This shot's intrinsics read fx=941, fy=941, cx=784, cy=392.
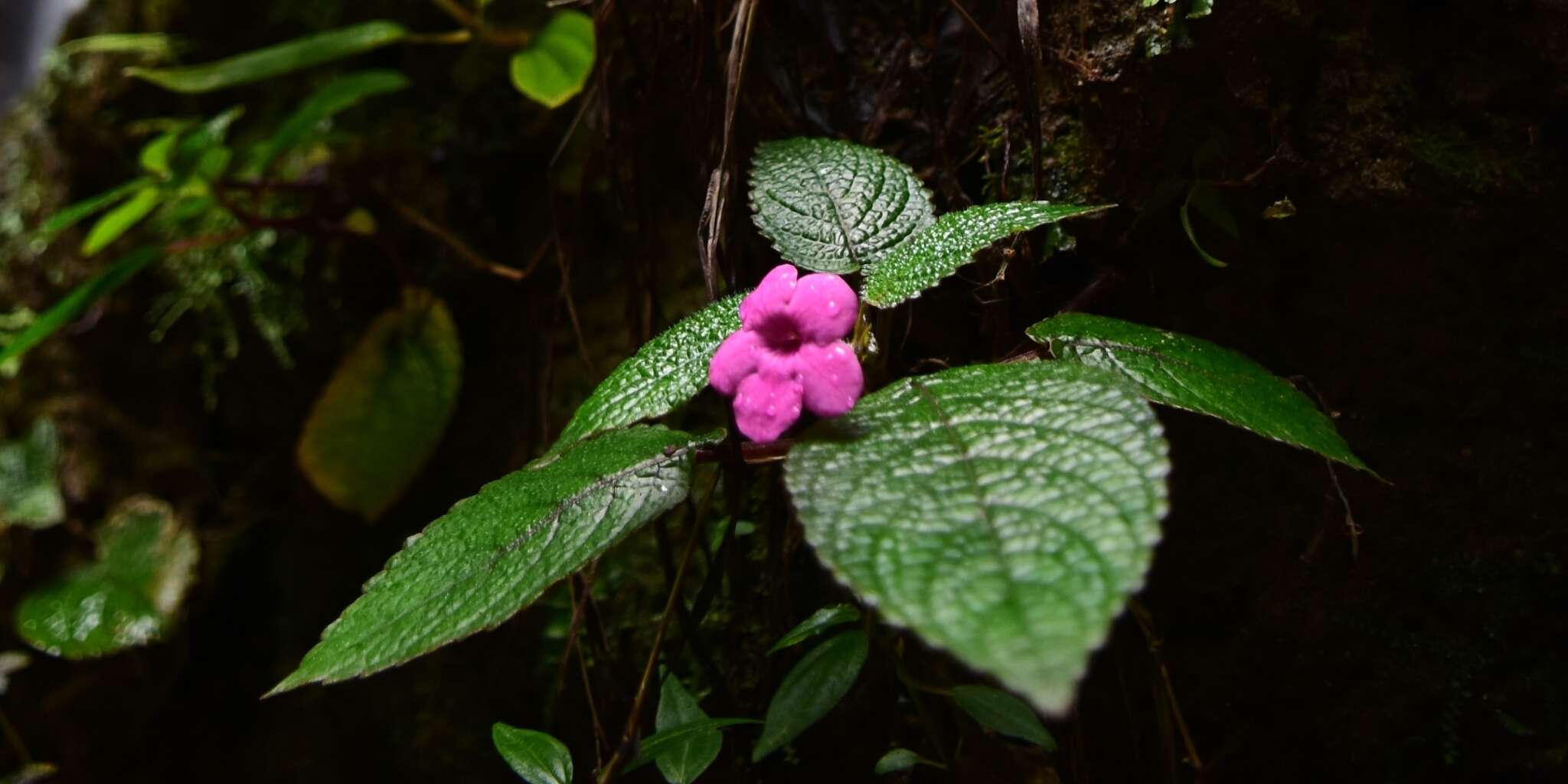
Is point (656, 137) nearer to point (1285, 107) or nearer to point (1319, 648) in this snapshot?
point (1285, 107)

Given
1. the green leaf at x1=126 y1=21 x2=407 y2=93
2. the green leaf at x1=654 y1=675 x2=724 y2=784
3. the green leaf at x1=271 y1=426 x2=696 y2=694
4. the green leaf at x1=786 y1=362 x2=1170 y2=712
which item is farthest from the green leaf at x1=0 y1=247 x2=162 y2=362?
the green leaf at x1=786 y1=362 x2=1170 y2=712

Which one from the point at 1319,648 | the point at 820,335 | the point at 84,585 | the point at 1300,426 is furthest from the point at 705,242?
the point at 84,585

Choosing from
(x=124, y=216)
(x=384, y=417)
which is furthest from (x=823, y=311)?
(x=124, y=216)

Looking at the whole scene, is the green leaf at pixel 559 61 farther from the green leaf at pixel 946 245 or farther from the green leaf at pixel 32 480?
the green leaf at pixel 32 480

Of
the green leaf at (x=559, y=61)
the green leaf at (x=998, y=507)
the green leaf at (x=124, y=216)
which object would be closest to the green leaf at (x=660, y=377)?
the green leaf at (x=998, y=507)

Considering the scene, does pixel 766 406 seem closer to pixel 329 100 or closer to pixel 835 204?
pixel 835 204
